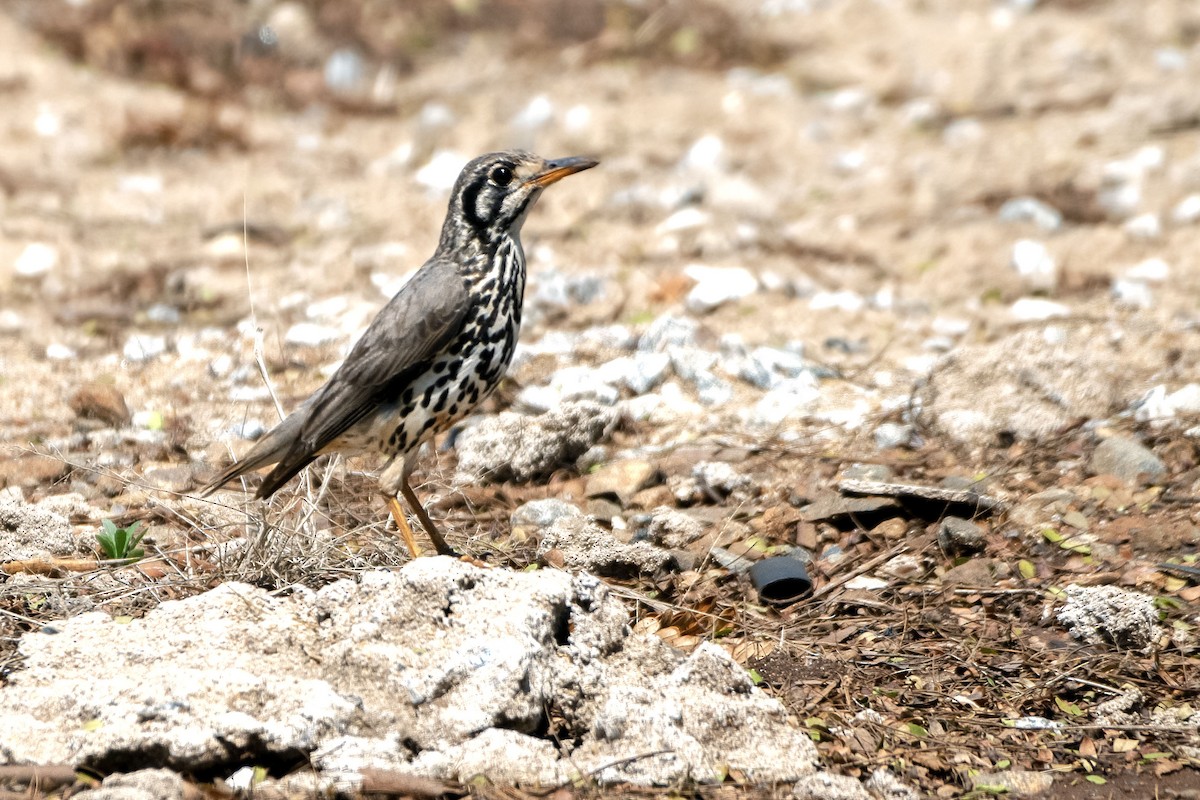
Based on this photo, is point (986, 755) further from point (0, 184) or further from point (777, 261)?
point (0, 184)

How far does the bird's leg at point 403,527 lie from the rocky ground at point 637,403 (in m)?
0.09

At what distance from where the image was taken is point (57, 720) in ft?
13.2

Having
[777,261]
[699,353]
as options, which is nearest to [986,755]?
[699,353]

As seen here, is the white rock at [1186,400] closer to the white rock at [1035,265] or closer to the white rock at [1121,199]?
the white rock at [1035,265]

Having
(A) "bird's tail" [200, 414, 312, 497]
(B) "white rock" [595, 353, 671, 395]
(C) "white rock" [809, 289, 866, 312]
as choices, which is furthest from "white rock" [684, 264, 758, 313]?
(A) "bird's tail" [200, 414, 312, 497]

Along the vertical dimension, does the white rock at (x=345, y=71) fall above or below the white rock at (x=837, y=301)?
above

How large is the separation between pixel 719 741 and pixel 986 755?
861 mm

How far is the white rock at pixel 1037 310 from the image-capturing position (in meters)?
8.07

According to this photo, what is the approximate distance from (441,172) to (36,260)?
2988 millimetres

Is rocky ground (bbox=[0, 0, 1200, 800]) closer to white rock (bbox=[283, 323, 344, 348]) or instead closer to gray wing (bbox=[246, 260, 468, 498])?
white rock (bbox=[283, 323, 344, 348])

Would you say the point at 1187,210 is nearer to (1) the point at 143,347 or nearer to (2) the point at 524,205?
(2) the point at 524,205

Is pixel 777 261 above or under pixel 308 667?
under

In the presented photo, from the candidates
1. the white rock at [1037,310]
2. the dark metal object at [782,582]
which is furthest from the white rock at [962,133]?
the dark metal object at [782,582]

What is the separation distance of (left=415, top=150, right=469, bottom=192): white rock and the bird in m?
4.97
